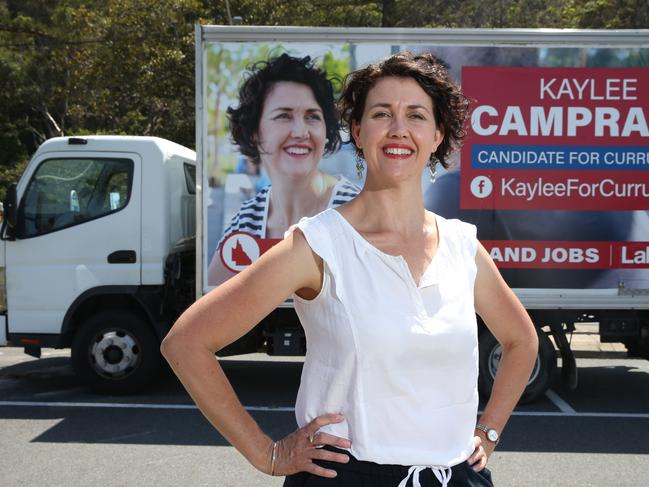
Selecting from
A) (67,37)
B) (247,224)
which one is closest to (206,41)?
(247,224)

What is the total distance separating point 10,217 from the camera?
7.94 meters

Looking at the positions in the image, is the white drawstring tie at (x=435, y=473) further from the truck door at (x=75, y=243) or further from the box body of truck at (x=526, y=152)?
the truck door at (x=75, y=243)

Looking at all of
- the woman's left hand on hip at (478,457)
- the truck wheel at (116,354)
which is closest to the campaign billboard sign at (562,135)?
the truck wheel at (116,354)

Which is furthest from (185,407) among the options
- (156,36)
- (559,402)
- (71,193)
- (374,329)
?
(156,36)

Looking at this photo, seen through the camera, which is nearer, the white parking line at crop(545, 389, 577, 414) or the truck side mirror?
the white parking line at crop(545, 389, 577, 414)

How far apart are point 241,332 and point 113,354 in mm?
6210

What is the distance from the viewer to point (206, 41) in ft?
24.0

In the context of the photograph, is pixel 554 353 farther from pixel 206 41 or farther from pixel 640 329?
pixel 206 41

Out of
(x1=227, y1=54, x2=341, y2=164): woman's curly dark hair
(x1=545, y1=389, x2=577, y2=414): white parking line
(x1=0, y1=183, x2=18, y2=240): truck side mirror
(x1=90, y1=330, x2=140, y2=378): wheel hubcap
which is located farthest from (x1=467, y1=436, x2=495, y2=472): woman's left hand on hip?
(x1=0, y1=183, x2=18, y2=240): truck side mirror

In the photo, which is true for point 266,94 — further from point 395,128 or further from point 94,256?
point 395,128

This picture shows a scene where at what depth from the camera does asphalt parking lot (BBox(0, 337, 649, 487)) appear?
557cm

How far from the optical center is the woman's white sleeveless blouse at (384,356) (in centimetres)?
Answer: 189

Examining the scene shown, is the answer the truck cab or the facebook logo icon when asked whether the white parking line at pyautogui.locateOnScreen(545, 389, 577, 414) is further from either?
the truck cab

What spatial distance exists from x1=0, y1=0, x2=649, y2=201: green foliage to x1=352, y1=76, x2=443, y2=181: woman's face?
14.7 m
